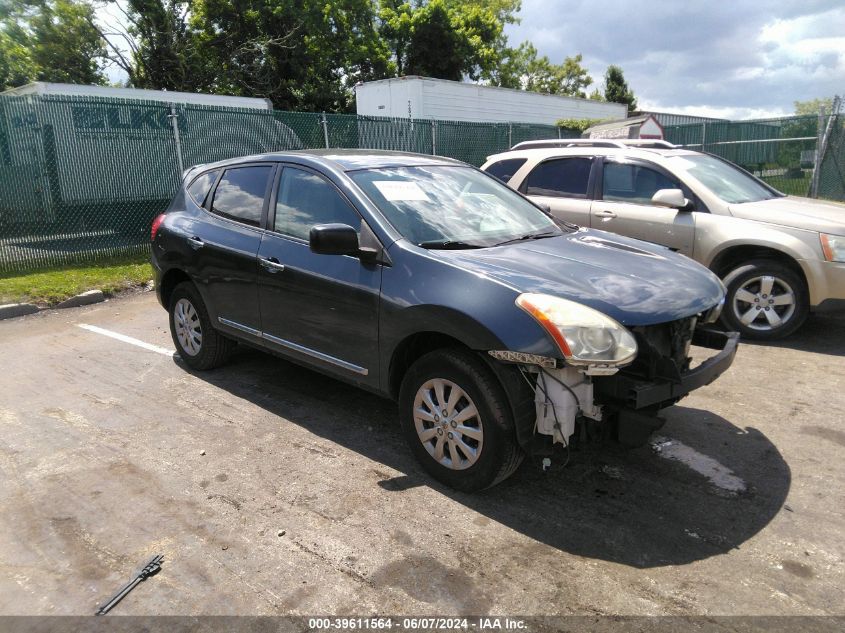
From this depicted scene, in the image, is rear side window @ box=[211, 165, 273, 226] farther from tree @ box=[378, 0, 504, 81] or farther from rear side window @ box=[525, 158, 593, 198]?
tree @ box=[378, 0, 504, 81]

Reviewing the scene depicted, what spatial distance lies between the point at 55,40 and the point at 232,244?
88.8 feet

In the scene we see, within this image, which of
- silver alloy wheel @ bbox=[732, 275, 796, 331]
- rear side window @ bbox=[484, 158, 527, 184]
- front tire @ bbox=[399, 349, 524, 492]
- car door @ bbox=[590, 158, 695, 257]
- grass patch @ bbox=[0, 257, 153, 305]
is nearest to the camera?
front tire @ bbox=[399, 349, 524, 492]

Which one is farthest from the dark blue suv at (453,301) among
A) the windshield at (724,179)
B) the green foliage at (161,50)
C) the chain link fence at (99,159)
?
the green foliage at (161,50)

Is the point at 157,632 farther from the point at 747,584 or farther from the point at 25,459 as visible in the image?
the point at 747,584

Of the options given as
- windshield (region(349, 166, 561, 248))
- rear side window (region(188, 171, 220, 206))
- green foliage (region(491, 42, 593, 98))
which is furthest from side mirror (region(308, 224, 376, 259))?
green foliage (region(491, 42, 593, 98))

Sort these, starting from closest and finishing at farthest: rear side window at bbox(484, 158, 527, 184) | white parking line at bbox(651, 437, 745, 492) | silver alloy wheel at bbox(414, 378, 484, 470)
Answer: silver alloy wheel at bbox(414, 378, 484, 470), white parking line at bbox(651, 437, 745, 492), rear side window at bbox(484, 158, 527, 184)

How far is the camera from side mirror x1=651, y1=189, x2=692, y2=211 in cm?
600

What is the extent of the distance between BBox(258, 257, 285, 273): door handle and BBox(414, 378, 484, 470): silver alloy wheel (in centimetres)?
142

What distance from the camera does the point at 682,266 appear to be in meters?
3.79

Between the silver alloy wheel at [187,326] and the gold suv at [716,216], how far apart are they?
396 cm

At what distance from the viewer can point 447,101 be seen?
19.7 meters

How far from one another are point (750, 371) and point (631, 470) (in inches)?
86.5

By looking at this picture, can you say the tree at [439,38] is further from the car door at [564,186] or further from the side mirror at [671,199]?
the side mirror at [671,199]

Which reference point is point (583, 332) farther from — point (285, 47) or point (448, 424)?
point (285, 47)
